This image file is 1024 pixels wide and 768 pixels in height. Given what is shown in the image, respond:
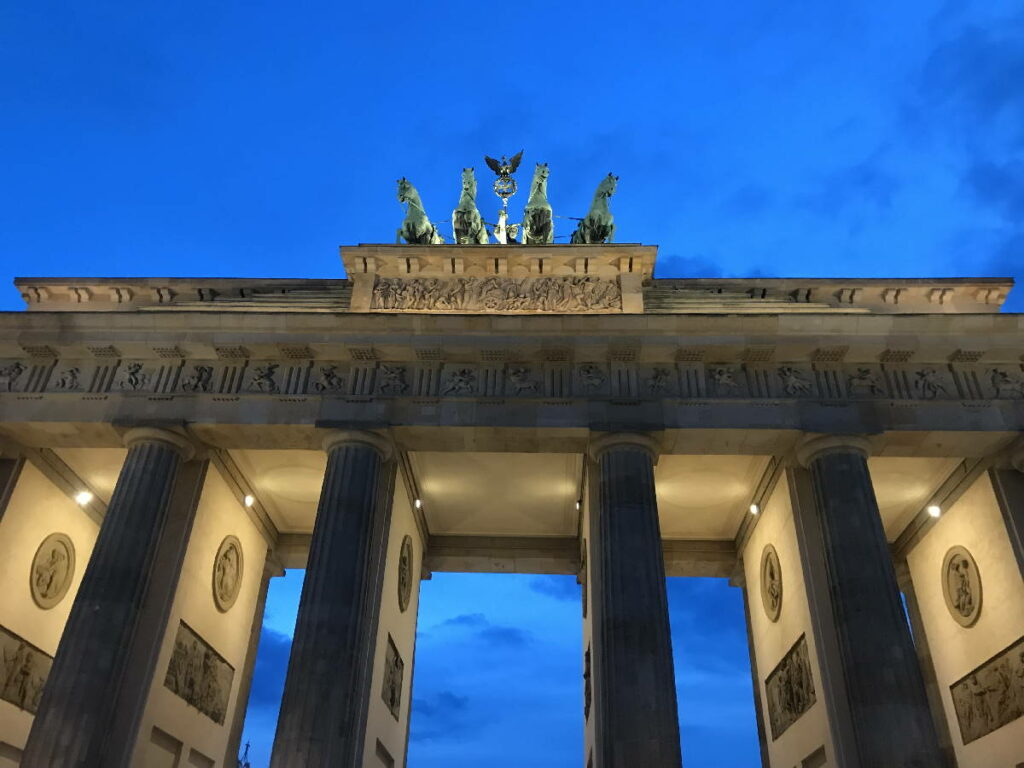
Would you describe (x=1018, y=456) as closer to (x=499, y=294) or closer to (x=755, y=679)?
(x=755, y=679)

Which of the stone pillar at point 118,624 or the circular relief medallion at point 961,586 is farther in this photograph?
the circular relief medallion at point 961,586

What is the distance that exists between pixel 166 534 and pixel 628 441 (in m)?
10.9

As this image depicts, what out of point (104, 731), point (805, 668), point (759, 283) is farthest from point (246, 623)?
point (759, 283)

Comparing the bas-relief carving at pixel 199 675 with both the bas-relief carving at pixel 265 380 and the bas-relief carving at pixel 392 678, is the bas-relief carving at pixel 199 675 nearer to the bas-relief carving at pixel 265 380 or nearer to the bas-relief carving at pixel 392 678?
the bas-relief carving at pixel 392 678

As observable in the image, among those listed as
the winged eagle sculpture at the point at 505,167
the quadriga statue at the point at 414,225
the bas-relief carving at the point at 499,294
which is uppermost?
the winged eagle sculpture at the point at 505,167

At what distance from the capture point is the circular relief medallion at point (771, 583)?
20.1 m

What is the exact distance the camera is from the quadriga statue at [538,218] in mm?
23359

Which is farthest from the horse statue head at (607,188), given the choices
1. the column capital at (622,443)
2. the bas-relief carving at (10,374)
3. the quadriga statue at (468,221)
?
the bas-relief carving at (10,374)

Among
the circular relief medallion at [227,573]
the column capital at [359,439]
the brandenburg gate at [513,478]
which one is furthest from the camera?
the circular relief medallion at [227,573]

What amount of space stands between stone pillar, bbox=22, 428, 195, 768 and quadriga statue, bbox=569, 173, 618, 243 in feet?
40.7

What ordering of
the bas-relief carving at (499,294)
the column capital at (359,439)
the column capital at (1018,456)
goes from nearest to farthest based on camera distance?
the column capital at (1018,456)
the column capital at (359,439)
the bas-relief carving at (499,294)

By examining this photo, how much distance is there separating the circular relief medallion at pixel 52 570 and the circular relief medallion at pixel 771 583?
62.0 feet

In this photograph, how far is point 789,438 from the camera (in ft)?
58.8

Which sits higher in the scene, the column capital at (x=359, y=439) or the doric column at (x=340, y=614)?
the column capital at (x=359, y=439)
